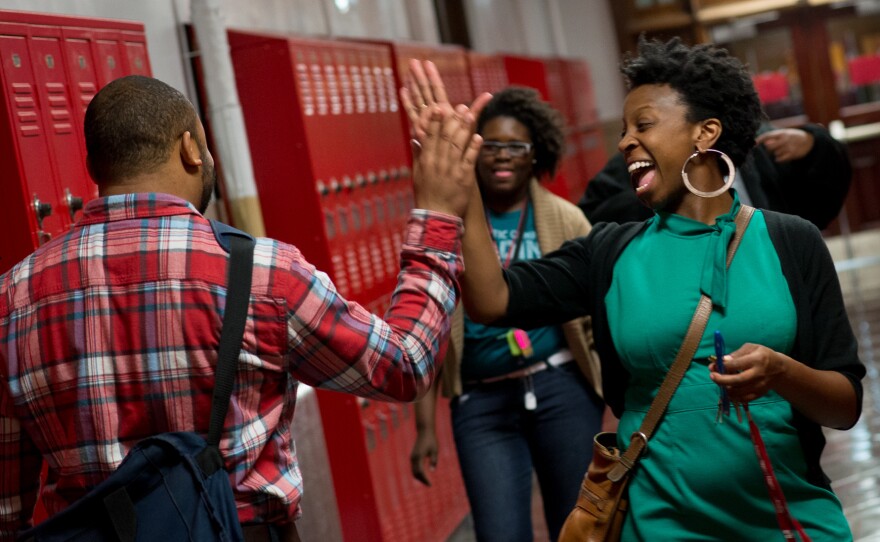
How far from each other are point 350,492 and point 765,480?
2612mm

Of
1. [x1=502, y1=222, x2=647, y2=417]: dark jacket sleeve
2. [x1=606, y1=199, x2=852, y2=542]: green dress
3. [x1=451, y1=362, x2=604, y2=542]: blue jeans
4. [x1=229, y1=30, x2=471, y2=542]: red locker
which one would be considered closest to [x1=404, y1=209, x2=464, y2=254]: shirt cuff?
[x1=502, y1=222, x2=647, y2=417]: dark jacket sleeve

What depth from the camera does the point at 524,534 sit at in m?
3.37

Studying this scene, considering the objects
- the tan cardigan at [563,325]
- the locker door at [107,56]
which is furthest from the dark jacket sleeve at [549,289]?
the locker door at [107,56]

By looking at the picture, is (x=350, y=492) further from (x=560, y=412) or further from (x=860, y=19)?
(x=860, y=19)

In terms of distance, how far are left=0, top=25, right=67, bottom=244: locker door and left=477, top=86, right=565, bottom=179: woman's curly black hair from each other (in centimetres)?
157

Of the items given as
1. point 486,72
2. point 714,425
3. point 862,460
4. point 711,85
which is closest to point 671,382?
point 714,425

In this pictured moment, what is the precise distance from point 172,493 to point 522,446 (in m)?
1.87

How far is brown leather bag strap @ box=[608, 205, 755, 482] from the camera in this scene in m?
2.07

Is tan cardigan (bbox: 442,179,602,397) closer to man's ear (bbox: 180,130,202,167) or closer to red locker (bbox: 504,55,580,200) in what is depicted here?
man's ear (bbox: 180,130,202,167)

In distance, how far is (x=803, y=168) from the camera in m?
3.48

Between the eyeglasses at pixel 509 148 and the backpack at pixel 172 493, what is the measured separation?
2.08 meters

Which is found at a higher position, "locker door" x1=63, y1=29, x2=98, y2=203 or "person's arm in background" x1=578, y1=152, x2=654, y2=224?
"locker door" x1=63, y1=29, x2=98, y2=203

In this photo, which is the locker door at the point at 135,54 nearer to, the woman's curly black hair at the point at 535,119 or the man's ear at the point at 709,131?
the woman's curly black hair at the point at 535,119

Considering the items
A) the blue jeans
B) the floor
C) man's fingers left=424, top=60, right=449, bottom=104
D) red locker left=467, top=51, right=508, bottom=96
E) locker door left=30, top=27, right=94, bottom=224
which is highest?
red locker left=467, top=51, right=508, bottom=96
